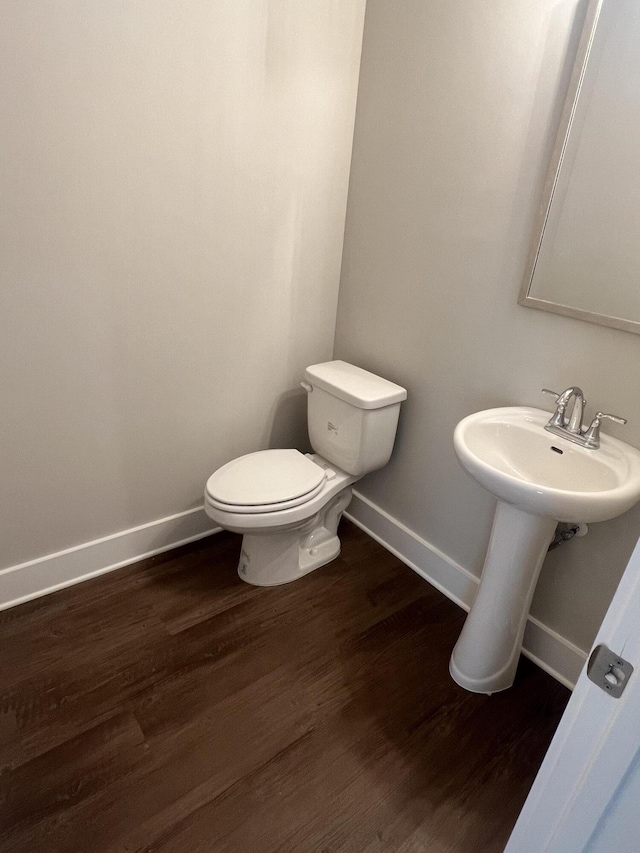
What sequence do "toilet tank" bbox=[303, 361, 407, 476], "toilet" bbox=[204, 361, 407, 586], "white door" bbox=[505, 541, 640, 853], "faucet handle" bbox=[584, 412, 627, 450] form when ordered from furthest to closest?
"toilet tank" bbox=[303, 361, 407, 476] < "toilet" bbox=[204, 361, 407, 586] < "faucet handle" bbox=[584, 412, 627, 450] < "white door" bbox=[505, 541, 640, 853]

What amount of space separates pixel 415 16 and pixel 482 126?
463 millimetres

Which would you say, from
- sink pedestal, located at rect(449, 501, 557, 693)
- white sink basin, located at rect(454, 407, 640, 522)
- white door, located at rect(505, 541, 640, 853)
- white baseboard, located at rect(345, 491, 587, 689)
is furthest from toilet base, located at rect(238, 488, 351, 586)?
white door, located at rect(505, 541, 640, 853)

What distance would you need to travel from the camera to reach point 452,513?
1.94 m

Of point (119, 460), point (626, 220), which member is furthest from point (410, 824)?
point (626, 220)

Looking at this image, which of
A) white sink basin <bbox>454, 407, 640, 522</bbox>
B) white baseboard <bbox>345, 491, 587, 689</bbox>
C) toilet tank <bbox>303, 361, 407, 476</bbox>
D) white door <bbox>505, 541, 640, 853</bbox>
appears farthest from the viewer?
toilet tank <bbox>303, 361, 407, 476</bbox>

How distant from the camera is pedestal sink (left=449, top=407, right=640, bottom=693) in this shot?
3.92ft

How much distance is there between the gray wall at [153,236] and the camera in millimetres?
1407

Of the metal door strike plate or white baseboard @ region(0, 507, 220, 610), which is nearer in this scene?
the metal door strike plate

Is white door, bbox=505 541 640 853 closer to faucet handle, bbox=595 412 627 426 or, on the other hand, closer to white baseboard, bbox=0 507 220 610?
faucet handle, bbox=595 412 627 426

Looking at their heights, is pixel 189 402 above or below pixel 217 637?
above

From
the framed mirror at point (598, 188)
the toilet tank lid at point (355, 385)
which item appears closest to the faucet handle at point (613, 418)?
the framed mirror at point (598, 188)

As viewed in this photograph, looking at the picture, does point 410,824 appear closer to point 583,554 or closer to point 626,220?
point 583,554

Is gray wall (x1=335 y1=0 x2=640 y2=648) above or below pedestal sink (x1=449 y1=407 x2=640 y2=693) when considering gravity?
above

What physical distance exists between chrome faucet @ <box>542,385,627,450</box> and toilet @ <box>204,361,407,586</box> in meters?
0.61
